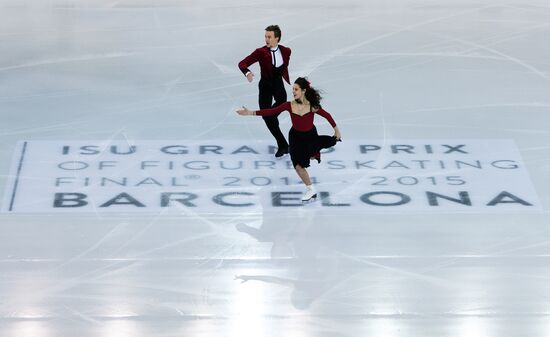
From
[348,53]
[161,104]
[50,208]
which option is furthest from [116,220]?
[348,53]

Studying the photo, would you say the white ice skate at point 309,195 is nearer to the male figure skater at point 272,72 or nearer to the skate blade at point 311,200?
the skate blade at point 311,200

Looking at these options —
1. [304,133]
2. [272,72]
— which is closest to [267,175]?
[304,133]

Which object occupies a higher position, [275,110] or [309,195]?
[275,110]

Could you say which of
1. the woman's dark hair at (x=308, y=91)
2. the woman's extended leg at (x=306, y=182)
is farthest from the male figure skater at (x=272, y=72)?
the woman's extended leg at (x=306, y=182)

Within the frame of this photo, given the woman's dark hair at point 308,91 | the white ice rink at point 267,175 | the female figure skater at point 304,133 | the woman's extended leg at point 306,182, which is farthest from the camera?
the woman's extended leg at point 306,182

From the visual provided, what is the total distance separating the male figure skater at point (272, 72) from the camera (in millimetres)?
13297

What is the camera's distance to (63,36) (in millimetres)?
17141

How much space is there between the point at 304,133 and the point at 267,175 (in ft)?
2.88

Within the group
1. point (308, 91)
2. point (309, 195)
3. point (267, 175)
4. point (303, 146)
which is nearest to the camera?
point (308, 91)

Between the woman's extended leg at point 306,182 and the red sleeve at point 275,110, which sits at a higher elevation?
the red sleeve at point 275,110

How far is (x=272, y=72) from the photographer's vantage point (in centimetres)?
1344

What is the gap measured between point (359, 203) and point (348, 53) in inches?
170

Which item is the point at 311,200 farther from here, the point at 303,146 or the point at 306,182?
the point at 303,146

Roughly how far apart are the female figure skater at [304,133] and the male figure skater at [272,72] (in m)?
0.76
